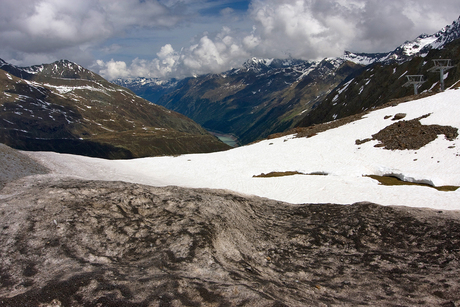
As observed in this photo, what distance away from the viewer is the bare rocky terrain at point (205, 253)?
9.12 metres

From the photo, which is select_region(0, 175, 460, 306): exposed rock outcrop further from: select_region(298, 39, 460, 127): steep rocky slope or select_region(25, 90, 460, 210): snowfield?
select_region(298, 39, 460, 127): steep rocky slope

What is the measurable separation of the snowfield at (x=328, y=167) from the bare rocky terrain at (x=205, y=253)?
8.11m

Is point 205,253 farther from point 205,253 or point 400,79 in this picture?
point 400,79

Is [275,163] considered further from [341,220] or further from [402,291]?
[402,291]

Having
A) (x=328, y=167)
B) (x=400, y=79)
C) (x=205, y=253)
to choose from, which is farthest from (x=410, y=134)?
(x=400, y=79)

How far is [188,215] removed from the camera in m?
15.9

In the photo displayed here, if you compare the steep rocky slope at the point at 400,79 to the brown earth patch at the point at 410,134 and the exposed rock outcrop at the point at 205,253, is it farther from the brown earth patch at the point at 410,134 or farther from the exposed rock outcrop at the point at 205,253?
the exposed rock outcrop at the point at 205,253

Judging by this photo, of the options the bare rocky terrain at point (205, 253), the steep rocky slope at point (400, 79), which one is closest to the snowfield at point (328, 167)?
the bare rocky terrain at point (205, 253)

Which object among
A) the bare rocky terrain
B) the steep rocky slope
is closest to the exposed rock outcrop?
the bare rocky terrain

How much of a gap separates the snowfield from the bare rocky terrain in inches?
319

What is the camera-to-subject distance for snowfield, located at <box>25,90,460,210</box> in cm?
2780

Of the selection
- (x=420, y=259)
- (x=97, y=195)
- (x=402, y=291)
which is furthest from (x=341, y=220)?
(x=97, y=195)

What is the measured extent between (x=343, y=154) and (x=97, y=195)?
38.8 metres

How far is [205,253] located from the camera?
40.3 ft
